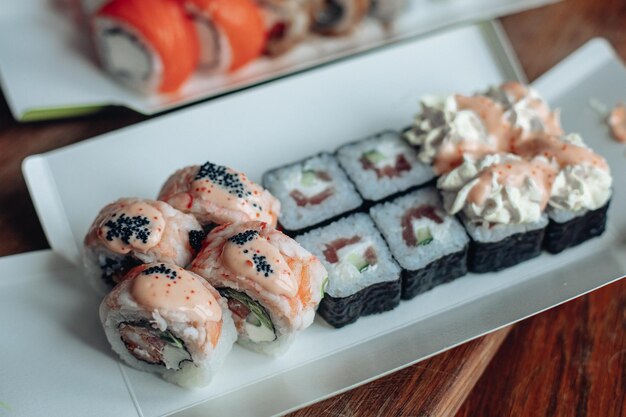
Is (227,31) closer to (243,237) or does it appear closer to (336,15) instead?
(336,15)

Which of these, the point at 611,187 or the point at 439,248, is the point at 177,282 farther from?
the point at 611,187

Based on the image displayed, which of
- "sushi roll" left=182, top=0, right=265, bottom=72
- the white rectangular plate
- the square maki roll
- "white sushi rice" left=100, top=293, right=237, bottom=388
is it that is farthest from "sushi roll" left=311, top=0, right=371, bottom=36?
"white sushi rice" left=100, top=293, right=237, bottom=388

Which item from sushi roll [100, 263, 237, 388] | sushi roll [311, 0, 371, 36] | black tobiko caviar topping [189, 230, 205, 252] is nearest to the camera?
sushi roll [100, 263, 237, 388]

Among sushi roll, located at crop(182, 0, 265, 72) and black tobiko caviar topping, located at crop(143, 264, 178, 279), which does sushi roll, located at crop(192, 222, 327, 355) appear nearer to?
black tobiko caviar topping, located at crop(143, 264, 178, 279)

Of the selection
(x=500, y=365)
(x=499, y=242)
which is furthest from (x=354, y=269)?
(x=500, y=365)

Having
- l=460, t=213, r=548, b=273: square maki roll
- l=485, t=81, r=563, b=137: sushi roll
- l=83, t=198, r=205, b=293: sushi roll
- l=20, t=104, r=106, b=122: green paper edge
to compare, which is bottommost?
l=460, t=213, r=548, b=273: square maki roll

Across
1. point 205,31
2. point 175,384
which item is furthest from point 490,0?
point 175,384

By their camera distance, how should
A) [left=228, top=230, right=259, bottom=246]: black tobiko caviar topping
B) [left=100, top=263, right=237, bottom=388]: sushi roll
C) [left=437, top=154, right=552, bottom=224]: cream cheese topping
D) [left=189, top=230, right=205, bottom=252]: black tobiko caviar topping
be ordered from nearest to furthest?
[left=100, top=263, right=237, bottom=388]: sushi roll, [left=228, top=230, right=259, bottom=246]: black tobiko caviar topping, [left=189, top=230, right=205, bottom=252]: black tobiko caviar topping, [left=437, top=154, right=552, bottom=224]: cream cheese topping
